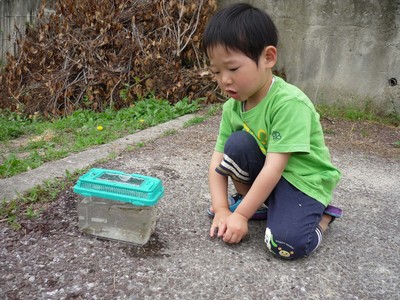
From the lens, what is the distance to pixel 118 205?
166 centimetres

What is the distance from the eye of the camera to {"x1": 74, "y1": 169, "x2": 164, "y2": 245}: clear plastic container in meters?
1.57

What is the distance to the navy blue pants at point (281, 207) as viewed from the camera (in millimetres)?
1601

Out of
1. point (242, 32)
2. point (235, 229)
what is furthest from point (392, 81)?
point (235, 229)

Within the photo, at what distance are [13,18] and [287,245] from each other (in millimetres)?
7489

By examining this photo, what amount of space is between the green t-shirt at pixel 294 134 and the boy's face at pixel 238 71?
0.11 m

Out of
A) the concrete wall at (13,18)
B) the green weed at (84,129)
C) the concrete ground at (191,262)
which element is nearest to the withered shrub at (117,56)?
the green weed at (84,129)

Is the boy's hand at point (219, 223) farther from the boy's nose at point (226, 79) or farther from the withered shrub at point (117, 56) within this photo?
the withered shrub at point (117, 56)

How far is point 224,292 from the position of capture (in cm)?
141

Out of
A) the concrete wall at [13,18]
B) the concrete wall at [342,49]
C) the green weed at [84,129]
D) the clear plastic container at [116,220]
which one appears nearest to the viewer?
the clear plastic container at [116,220]

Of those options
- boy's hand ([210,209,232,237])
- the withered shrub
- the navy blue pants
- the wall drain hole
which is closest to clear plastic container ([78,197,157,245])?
boy's hand ([210,209,232,237])

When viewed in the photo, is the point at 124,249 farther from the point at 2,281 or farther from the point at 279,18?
the point at 279,18

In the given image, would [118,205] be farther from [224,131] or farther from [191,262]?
[224,131]

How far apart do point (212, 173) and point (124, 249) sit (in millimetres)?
543

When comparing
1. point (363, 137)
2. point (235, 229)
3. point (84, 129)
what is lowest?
point (84, 129)
